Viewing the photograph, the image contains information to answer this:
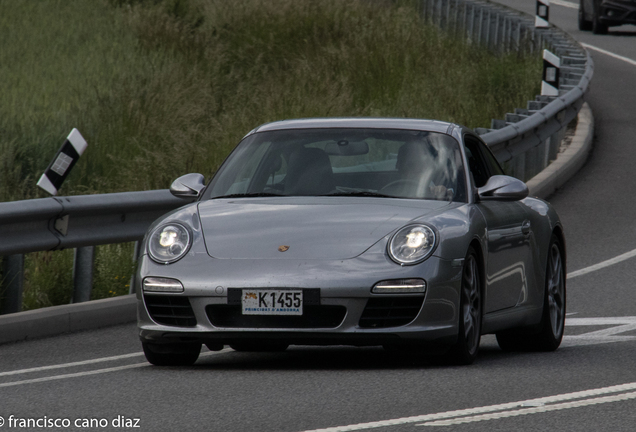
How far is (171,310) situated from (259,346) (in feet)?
2.00

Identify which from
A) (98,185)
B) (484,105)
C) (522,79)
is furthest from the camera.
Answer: (522,79)

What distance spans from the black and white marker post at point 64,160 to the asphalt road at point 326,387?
3281mm

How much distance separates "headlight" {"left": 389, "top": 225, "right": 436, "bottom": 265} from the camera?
731 cm

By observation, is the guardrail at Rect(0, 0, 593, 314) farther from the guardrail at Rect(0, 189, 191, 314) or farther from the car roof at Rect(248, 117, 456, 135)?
the car roof at Rect(248, 117, 456, 135)

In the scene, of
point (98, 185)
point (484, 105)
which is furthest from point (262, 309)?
point (484, 105)

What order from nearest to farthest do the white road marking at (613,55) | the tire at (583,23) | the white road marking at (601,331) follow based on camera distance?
the white road marking at (601,331) → the white road marking at (613,55) → the tire at (583,23)

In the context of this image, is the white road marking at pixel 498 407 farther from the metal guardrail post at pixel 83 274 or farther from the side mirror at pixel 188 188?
the metal guardrail post at pixel 83 274

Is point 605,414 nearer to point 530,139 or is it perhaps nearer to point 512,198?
point 512,198

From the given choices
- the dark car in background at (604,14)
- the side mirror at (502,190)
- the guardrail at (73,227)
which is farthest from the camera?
the dark car in background at (604,14)

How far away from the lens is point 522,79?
24688 millimetres

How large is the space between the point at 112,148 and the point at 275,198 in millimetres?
8852

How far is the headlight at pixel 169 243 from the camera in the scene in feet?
24.6

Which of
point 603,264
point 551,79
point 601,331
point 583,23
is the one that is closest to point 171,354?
point 601,331
